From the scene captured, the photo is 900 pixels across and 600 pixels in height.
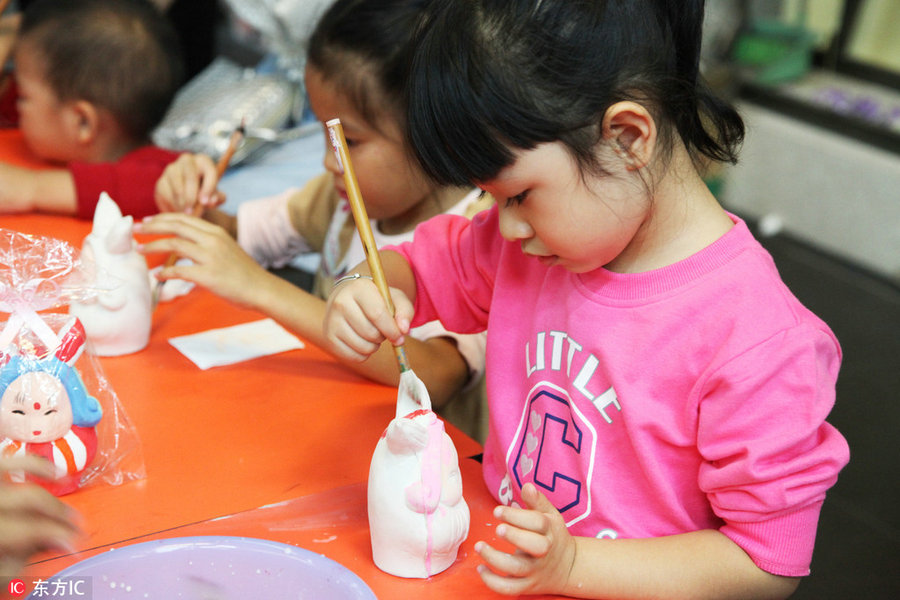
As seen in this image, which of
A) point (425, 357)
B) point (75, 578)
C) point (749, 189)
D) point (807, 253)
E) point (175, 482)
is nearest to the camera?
point (75, 578)

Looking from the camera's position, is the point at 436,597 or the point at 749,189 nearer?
the point at 436,597

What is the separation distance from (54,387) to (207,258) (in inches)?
12.6

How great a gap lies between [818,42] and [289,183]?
→ 2.30m

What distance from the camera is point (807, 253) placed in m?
3.06

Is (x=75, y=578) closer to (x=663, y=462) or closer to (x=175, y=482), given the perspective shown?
(x=175, y=482)

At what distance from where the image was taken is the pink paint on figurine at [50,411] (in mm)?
741

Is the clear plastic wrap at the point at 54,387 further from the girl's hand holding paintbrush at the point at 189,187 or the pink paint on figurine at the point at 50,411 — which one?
the girl's hand holding paintbrush at the point at 189,187

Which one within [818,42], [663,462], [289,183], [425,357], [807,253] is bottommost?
[807,253]

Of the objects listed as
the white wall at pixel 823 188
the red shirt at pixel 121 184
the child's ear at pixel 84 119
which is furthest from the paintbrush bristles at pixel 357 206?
the white wall at pixel 823 188

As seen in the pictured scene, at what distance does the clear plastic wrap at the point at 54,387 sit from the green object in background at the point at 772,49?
285 cm

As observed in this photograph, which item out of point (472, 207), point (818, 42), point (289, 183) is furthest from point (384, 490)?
point (818, 42)

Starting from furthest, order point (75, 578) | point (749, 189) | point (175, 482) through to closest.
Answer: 1. point (749, 189)
2. point (175, 482)
3. point (75, 578)

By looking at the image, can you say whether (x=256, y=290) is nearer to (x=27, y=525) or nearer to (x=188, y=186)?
Answer: (x=188, y=186)

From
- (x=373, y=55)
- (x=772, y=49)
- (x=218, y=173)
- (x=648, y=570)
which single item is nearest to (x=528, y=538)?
(x=648, y=570)
